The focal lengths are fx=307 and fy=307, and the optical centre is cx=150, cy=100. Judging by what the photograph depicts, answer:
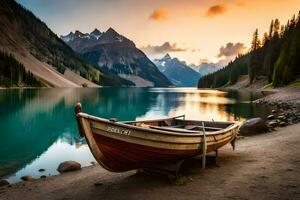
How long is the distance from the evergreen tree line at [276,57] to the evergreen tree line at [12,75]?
120 meters

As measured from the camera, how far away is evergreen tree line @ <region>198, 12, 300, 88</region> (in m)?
93.1

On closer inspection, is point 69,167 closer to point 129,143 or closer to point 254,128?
point 129,143

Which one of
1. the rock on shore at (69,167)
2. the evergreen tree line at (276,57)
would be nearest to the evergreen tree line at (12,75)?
the evergreen tree line at (276,57)

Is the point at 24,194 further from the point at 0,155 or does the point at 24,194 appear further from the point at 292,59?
the point at 292,59

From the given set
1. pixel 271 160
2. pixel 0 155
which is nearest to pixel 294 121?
pixel 271 160

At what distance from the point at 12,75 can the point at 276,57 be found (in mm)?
128722

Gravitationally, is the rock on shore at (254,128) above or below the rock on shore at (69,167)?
above

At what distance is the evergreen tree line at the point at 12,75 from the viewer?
153 meters

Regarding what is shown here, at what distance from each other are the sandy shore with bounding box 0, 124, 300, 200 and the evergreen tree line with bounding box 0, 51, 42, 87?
145 m

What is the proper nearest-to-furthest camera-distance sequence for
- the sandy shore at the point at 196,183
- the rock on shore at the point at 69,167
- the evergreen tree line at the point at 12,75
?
the sandy shore at the point at 196,183 < the rock on shore at the point at 69,167 < the evergreen tree line at the point at 12,75

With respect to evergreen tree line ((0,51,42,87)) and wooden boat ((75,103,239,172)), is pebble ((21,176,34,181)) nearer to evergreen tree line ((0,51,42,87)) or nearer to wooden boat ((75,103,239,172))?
wooden boat ((75,103,239,172))

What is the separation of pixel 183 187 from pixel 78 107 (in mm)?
5820

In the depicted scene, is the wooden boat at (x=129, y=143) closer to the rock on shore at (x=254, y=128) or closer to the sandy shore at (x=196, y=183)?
the sandy shore at (x=196, y=183)

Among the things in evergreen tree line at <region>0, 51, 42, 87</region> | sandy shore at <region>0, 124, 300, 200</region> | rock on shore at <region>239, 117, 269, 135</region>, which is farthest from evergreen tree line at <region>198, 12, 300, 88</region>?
evergreen tree line at <region>0, 51, 42, 87</region>
